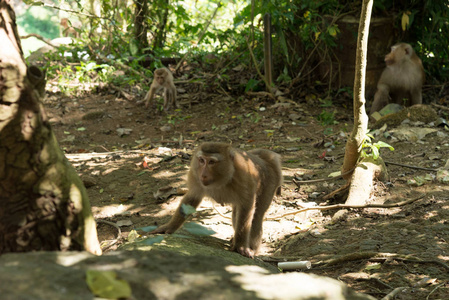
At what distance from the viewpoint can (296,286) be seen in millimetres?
2041

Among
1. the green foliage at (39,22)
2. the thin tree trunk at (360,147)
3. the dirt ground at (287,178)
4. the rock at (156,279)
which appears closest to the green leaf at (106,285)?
the rock at (156,279)

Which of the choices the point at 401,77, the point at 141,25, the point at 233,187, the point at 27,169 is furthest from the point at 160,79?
the point at 27,169

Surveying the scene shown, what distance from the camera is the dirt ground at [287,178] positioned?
373 cm

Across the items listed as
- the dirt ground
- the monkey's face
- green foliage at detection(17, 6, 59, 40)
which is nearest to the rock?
the dirt ground

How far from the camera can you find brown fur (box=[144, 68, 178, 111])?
9922mm

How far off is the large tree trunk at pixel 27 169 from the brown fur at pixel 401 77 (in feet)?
25.4

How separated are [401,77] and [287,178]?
4475mm

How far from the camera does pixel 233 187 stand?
4.08m

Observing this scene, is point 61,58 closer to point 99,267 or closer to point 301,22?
point 301,22

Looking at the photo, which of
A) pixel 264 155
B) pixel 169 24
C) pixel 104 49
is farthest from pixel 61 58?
pixel 264 155

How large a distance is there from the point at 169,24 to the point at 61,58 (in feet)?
9.45

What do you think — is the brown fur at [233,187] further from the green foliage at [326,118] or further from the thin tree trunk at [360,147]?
the green foliage at [326,118]

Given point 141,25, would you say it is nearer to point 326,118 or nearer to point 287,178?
point 326,118

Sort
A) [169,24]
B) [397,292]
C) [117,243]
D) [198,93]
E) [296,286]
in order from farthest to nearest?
1. [169,24]
2. [198,93]
3. [117,243]
4. [397,292]
5. [296,286]
